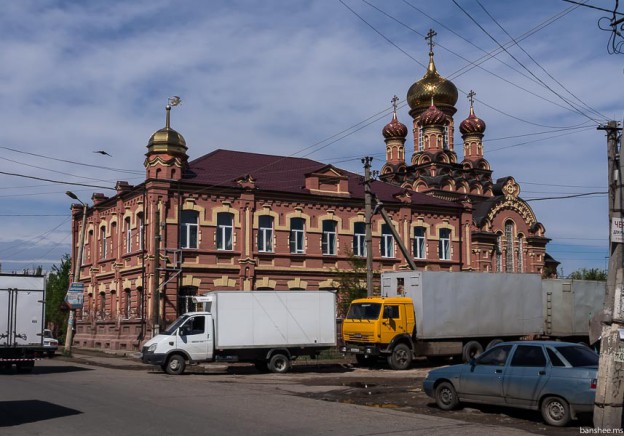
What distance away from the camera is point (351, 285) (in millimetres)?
37875

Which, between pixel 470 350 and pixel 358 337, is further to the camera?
pixel 470 350

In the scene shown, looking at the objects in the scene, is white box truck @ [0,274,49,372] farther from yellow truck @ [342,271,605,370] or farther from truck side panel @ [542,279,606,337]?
truck side panel @ [542,279,606,337]

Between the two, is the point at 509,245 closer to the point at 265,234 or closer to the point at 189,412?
the point at 265,234

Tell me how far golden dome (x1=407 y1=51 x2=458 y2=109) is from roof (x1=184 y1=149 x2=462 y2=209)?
51.8 feet

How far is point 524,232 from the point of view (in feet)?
179

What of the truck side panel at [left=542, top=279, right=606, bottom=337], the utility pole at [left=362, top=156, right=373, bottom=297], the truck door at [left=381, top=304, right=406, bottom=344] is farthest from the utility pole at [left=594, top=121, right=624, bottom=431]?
the truck side panel at [left=542, top=279, right=606, bottom=337]

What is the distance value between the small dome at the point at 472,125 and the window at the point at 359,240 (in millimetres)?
23564

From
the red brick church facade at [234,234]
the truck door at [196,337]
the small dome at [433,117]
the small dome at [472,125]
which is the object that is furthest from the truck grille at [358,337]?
the small dome at [472,125]

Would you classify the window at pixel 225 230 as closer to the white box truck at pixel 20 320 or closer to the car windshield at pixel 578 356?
the white box truck at pixel 20 320

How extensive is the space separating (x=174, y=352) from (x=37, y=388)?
7.52 m

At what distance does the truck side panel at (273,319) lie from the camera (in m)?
26.4

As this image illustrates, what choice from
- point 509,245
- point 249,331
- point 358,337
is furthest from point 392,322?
point 509,245

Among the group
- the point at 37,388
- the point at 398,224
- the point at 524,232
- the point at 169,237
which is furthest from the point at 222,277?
the point at 524,232

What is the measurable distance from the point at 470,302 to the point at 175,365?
11.7 metres
